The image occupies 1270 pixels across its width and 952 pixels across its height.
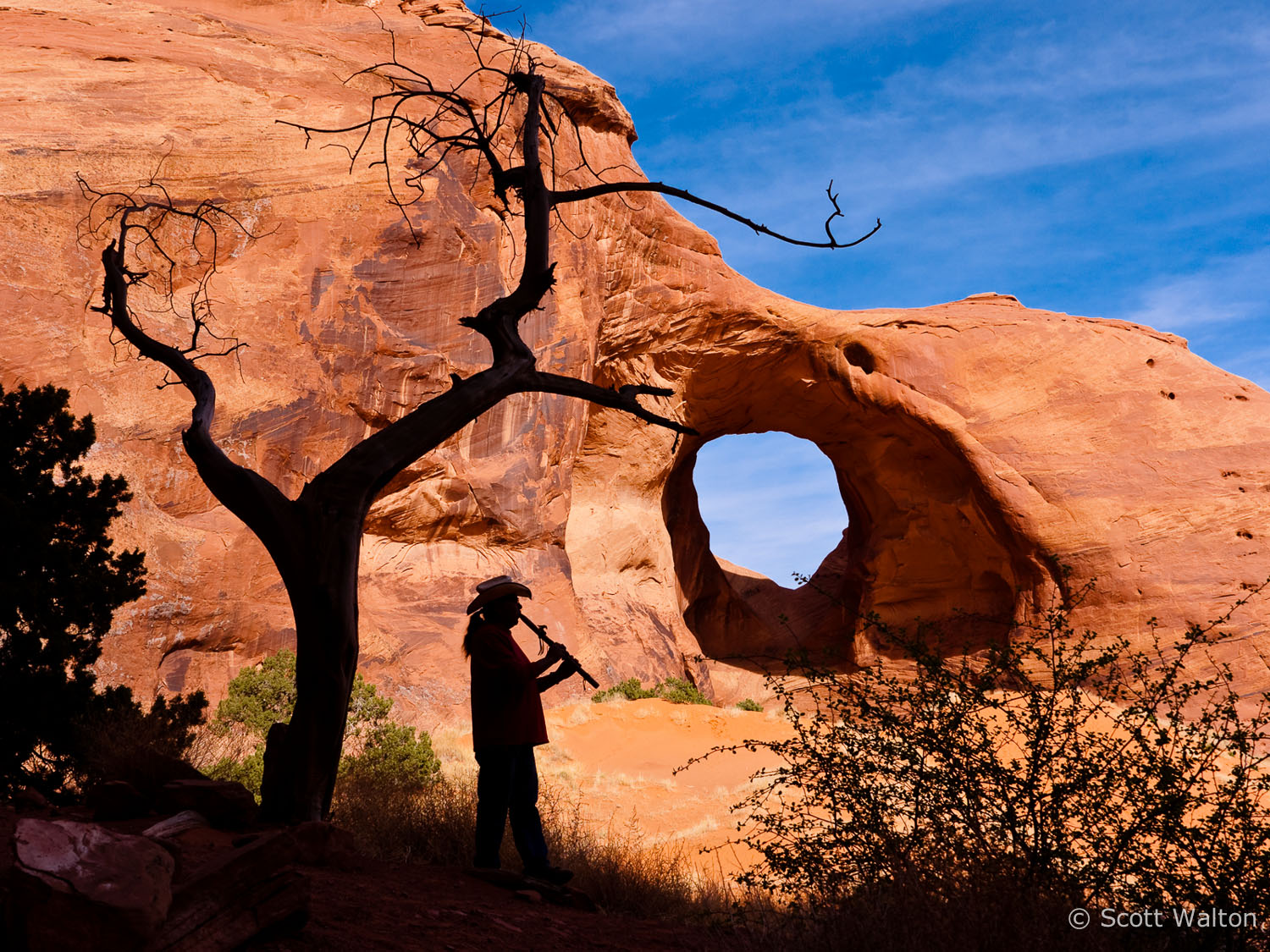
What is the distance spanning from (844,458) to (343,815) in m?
20.4

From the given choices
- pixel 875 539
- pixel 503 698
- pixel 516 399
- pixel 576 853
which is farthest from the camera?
pixel 875 539

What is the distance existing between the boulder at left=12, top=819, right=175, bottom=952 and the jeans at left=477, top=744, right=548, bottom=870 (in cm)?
254

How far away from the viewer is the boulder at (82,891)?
2.76 meters

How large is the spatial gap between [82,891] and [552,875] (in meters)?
2.93

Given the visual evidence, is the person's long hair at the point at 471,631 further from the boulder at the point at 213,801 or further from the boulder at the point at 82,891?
the boulder at the point at 82,891

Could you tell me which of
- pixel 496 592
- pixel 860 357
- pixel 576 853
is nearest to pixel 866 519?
pixel 860 357

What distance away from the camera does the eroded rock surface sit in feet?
43.8

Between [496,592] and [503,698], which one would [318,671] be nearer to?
[503,698]

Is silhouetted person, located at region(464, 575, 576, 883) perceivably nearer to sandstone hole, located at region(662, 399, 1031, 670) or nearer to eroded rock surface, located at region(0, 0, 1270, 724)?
eroded rock surface, located at region(0, 0, 1270, 724)

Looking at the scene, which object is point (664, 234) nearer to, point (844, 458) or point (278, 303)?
point (844, 458)

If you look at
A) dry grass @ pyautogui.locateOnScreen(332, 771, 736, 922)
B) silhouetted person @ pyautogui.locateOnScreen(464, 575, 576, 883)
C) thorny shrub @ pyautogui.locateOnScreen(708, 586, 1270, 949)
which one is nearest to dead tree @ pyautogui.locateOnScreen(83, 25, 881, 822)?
silhouetted person @ pyautogui.locateOnScreen(464, 575, 576, 883)

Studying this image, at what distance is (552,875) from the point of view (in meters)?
5.34

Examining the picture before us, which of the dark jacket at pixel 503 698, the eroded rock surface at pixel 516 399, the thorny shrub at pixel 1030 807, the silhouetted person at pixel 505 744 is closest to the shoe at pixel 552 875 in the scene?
the silhouetted person at pixel 505 744

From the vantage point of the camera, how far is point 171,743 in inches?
281
